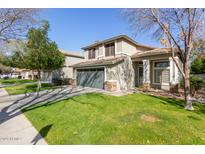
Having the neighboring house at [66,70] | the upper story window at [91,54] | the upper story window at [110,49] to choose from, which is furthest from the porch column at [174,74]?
the neighboring house at [66,70]

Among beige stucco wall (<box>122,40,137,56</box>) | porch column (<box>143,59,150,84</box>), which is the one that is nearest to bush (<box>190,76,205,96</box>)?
porch column (<box>143,59,150,84</box>)

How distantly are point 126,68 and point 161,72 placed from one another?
11.8ft

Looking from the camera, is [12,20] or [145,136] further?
[12,20]

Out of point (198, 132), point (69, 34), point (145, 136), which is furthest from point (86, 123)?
point (69, 34)

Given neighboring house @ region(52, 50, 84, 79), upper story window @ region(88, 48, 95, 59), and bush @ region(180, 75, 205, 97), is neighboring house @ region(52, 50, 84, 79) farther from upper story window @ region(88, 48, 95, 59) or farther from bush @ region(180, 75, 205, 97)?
bush @ region(180, 75, 205, 97)

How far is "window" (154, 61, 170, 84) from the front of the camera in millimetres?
13339

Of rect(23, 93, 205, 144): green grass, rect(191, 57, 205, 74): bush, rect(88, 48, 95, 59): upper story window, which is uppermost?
rect(88, 48, 95, 59): upper story window

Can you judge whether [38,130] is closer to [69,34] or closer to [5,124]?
[5,124]

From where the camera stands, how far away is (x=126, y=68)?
15.4 m

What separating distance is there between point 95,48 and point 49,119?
47.3ft

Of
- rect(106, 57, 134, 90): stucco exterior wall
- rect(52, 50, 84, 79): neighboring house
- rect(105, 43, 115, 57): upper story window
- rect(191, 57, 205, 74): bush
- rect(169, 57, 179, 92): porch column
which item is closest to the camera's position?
rect(169, 57, 179, 92): porch column

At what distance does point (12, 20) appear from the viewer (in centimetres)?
774

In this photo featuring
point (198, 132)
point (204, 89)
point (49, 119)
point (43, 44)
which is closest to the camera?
point (198, 132)

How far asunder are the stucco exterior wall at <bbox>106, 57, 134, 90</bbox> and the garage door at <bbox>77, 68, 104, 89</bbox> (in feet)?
3.98
